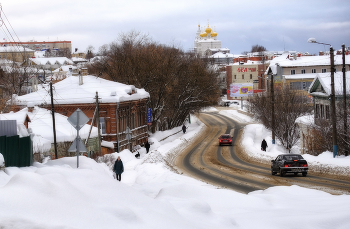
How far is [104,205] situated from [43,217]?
62.7 inches

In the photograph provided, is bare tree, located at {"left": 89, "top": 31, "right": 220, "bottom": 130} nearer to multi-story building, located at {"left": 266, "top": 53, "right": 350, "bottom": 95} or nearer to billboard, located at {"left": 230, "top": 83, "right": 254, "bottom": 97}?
multi-story building, located at {"left": 266, "top": 53, "right": 350, "bottom": 95}

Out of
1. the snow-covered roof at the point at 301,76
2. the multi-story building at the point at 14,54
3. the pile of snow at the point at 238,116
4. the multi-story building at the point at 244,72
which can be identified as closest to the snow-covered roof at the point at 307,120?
the pile of snow at the point at 238,116

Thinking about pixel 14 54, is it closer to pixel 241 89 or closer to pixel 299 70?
pixel 241 89

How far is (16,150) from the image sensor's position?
1158 centimetres

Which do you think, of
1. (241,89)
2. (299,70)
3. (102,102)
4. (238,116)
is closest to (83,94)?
(102,102)

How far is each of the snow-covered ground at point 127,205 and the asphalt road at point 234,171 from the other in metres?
7.47

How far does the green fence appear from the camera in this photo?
1128cm

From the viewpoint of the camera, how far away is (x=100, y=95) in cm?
4272

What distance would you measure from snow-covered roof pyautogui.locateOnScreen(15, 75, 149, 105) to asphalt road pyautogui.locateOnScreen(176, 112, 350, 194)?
8015 mm

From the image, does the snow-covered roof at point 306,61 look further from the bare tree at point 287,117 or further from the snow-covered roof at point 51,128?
the snow-covered roof at point 51,128

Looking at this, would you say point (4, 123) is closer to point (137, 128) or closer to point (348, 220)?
point (348, 220)

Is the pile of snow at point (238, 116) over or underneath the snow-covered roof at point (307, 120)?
underneath

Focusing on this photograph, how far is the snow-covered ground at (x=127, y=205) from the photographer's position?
27.3 feet

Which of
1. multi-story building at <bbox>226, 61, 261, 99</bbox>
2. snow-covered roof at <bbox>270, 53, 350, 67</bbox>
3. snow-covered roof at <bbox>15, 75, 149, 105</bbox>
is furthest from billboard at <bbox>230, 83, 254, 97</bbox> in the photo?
snow-covered roof at <bbox>15, 75, 149, 105</bbox>
